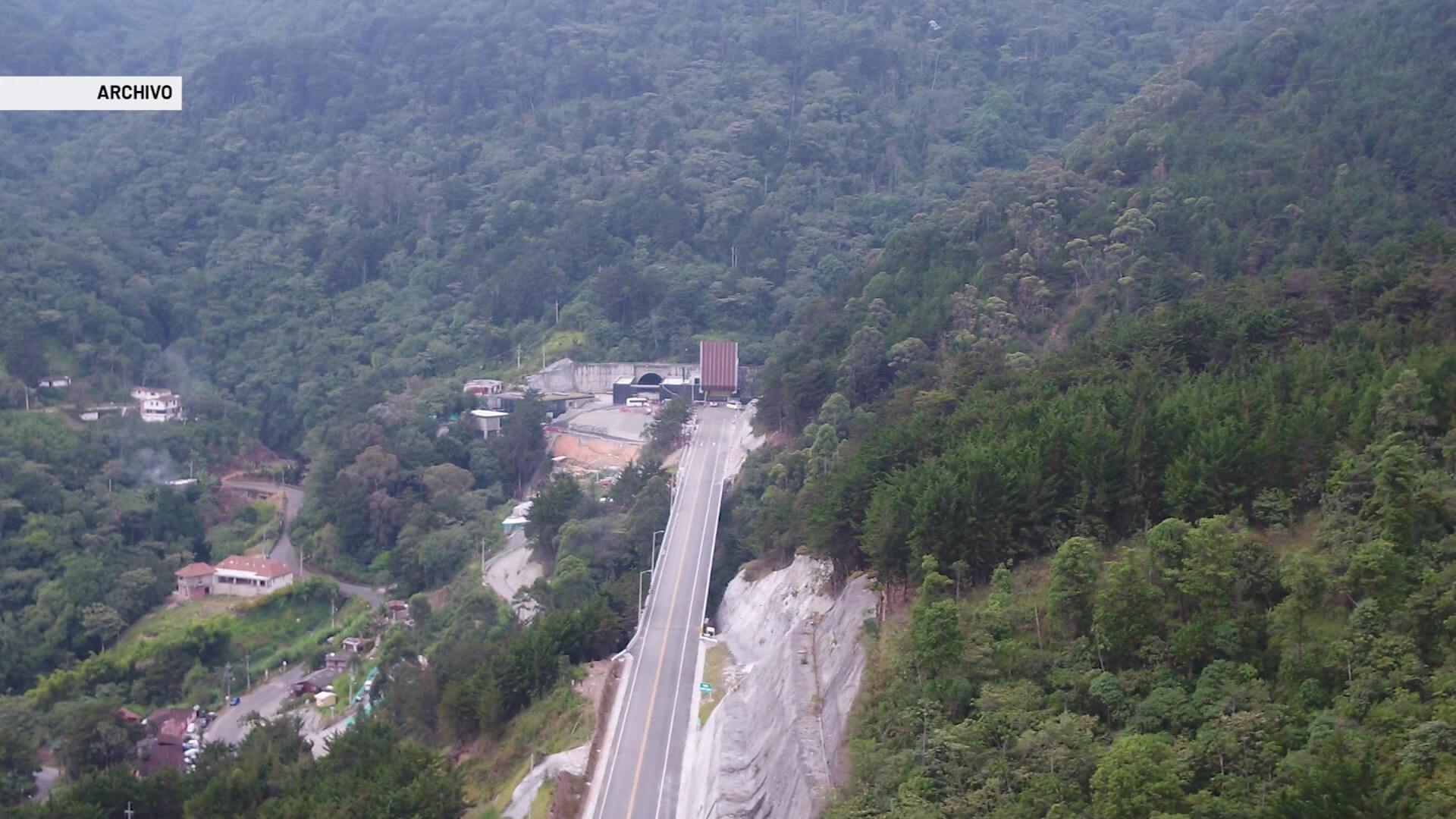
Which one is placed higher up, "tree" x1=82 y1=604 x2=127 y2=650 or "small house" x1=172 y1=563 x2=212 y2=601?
"small house" x1=172 y1=563 x2=212 y2=601

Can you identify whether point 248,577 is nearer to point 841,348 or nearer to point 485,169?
point 841,348

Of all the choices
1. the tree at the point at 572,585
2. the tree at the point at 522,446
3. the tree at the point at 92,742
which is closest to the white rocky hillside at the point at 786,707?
the tree at the point at 572,585

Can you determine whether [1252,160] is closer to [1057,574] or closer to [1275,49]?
[1275,49]

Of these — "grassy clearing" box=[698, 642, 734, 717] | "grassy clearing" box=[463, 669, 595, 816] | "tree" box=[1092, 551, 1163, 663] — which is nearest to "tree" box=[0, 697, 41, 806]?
"grassy clearing" box=[463, 669, 595, 816]

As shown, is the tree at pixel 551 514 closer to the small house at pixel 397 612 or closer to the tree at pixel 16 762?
the small house at pixel 397 612

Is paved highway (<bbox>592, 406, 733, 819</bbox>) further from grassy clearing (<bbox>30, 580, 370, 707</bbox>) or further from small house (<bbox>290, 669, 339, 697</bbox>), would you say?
grassy clearing (<bbox>30, 580, 370, 707</bbox>)

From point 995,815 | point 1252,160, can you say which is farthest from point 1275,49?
point 995,815

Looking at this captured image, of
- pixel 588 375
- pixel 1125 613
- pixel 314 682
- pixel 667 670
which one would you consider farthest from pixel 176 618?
pixel 1125 613
